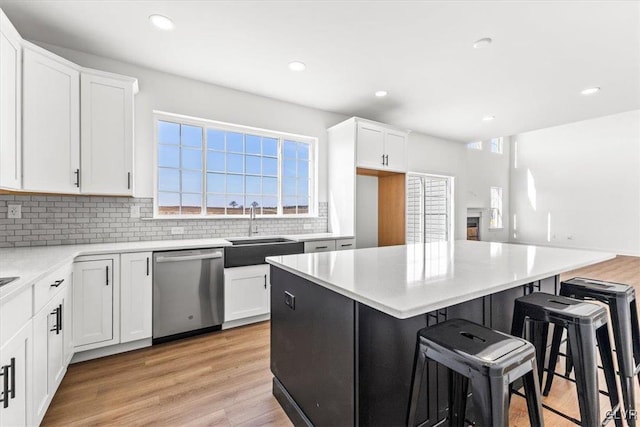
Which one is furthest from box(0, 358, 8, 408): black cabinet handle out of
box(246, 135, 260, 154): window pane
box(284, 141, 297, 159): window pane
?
box(284, 141, 297, 159): window pane

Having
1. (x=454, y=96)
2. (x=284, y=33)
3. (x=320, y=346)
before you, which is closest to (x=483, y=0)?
(x=284, y=33)

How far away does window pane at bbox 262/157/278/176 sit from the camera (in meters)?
3.90

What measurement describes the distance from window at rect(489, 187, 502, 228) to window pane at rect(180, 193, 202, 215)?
8.23 meters

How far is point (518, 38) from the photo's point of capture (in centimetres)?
252

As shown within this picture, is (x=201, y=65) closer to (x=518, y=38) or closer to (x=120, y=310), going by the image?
(x=120, y=310)

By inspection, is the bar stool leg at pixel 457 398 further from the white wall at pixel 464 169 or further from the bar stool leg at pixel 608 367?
the white wall at pixel 464 169

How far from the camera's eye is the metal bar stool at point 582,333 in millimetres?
1282

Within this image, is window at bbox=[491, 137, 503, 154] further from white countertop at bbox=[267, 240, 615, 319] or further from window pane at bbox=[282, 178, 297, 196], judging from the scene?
white countertop at bbox=[267, 240, 615, 319]

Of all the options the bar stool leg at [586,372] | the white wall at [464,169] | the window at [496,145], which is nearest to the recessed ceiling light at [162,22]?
the bar stool leg at [586,372]

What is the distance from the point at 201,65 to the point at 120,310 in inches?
98.2

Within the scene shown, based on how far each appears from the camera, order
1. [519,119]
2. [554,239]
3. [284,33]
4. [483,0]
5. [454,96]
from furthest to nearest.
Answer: [554,239]
[519,119]
[454,96]
[284,33]
[483,0]

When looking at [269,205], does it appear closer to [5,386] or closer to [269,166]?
[269,166]

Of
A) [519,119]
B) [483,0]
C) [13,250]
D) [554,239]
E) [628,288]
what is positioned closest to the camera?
[628,288]

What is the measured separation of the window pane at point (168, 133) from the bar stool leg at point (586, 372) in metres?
3.74
